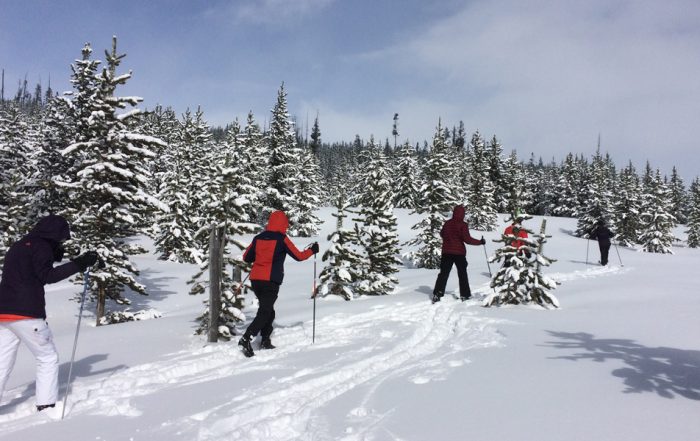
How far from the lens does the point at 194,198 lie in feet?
111

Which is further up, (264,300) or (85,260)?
(85,260)

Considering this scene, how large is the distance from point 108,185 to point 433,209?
1952 cm

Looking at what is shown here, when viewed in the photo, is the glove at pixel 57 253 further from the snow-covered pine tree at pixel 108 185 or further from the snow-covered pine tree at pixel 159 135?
the snow-covered pine tree at pixel 159 135

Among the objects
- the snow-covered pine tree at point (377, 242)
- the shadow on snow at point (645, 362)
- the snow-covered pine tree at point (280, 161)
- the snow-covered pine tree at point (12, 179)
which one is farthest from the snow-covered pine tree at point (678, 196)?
the snow-covered pine tree at point (12, 179)

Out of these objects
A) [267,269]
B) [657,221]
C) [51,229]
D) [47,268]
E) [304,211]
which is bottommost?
[267,269]

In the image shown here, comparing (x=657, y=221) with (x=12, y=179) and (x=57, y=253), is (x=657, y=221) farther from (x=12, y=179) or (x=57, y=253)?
(x=12, y=179)

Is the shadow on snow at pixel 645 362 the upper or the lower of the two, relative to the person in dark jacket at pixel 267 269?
lower

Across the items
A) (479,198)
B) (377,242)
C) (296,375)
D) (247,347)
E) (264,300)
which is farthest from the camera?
(479,198)

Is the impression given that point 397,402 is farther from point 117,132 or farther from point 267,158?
point 267,158

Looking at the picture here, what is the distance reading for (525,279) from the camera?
1019 centimetres

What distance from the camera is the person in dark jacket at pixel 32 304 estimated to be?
177 inches

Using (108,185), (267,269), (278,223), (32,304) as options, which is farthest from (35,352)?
(108,185)

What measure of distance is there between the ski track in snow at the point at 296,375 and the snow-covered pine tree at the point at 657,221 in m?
45.5

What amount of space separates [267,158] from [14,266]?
95.6 ft
